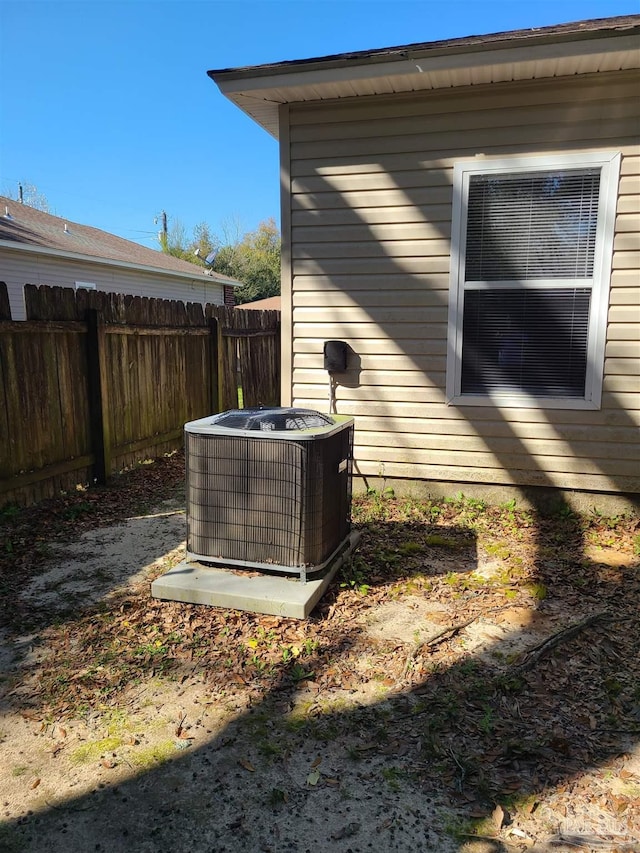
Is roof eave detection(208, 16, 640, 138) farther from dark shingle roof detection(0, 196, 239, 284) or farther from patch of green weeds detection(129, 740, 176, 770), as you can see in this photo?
dark shingle roof detection(0, 196, 239, 284)

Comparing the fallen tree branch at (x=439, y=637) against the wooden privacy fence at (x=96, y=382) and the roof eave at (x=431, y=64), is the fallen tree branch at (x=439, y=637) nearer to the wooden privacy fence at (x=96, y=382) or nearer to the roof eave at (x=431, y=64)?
the wooden privacy fence at (x=96, y=382)

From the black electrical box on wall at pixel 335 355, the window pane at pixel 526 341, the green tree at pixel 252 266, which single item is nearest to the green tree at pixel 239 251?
the green tree at pixel 252 266

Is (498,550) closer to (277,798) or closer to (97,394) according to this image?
(277,798)

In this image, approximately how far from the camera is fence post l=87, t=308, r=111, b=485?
5.55 m

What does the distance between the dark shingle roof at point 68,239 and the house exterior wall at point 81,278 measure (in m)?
0.29

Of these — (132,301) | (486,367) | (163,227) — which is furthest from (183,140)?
(486,367)

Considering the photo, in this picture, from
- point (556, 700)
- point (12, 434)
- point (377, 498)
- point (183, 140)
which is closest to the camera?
point (556, 700)

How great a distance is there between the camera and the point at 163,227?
40.1 meters

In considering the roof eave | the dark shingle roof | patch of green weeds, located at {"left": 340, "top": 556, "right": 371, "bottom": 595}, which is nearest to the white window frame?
the roof eave

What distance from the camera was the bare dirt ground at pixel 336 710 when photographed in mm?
1805

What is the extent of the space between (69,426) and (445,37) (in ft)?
14.8

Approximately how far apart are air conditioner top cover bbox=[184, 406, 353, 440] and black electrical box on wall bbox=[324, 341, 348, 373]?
1517mm

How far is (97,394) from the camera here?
5.62 metres

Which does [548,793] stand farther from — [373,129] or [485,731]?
[373,129]
